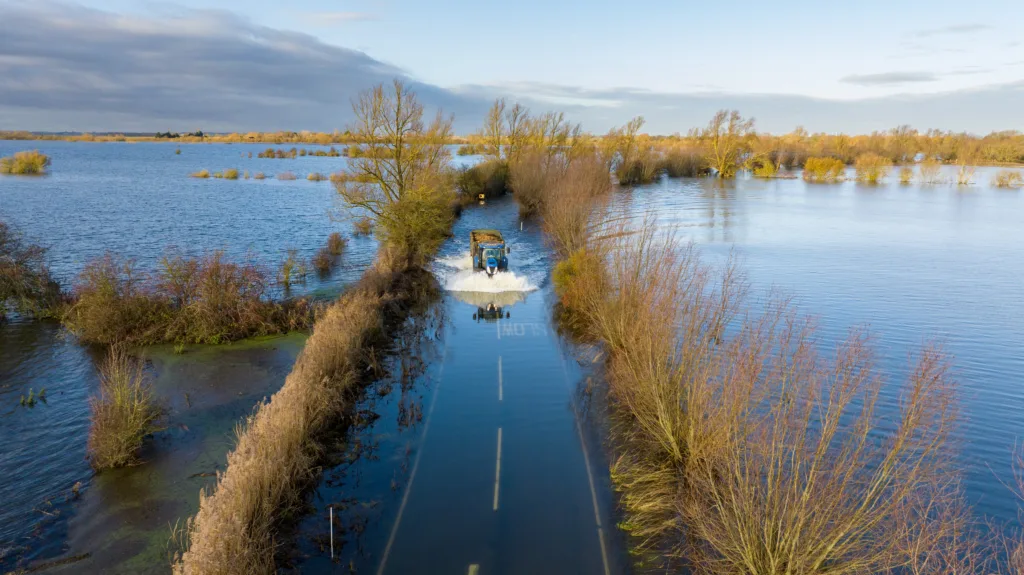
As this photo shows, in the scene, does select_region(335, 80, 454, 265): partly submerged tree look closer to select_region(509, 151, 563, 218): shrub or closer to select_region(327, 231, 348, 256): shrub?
select_region(327, 231, 348, 256): shrub

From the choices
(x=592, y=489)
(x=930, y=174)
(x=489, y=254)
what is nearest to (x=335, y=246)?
(x=489, y=254)

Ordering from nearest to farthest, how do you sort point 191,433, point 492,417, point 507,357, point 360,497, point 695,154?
point 360,497, point 191,433, point 492,417, point 507,357, point 695,154

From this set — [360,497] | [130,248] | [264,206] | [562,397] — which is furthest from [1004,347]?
[264,206]

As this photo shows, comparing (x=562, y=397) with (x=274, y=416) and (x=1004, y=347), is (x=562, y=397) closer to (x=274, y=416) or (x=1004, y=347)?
(x=274, y=416)

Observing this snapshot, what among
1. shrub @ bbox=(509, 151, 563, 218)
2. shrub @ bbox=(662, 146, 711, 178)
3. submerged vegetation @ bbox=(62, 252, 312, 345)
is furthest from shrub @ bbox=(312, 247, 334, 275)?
shrub @ bbox=(662, 146, 711, 178)

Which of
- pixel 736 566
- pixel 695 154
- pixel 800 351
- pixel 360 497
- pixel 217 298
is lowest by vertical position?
pixel 360 497

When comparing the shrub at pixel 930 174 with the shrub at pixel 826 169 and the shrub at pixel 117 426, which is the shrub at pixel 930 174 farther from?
the shrub at pixel 117 426

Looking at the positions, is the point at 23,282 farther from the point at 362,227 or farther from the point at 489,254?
the point at 362,227
